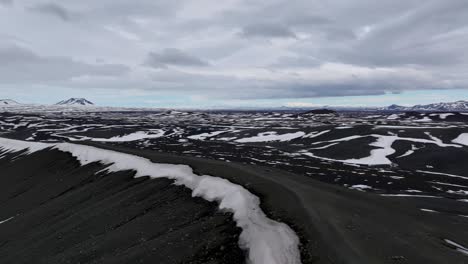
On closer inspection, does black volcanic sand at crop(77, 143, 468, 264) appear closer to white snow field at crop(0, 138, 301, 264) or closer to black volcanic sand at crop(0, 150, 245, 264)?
white snow field at crop(0, 138, 301, 264)

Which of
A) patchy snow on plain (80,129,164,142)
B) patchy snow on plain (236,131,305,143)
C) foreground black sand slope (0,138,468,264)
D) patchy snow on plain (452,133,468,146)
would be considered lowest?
patchy snow on plain (80,129,164,142)

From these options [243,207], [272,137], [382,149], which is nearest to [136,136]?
[272,137]

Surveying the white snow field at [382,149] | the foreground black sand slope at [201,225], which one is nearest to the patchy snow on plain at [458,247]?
the foreground black sand slope at [201,225]

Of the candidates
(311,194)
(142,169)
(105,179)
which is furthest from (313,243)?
(105,179)

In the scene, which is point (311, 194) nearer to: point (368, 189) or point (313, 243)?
point (313, 243)

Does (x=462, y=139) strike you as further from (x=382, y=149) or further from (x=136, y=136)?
(x=136, y=136)

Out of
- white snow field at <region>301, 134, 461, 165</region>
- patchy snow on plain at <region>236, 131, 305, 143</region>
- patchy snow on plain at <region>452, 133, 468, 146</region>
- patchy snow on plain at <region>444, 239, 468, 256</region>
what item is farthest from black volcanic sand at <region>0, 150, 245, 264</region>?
patchy snow on plain at <region>452, 133, 468, 146</region>
